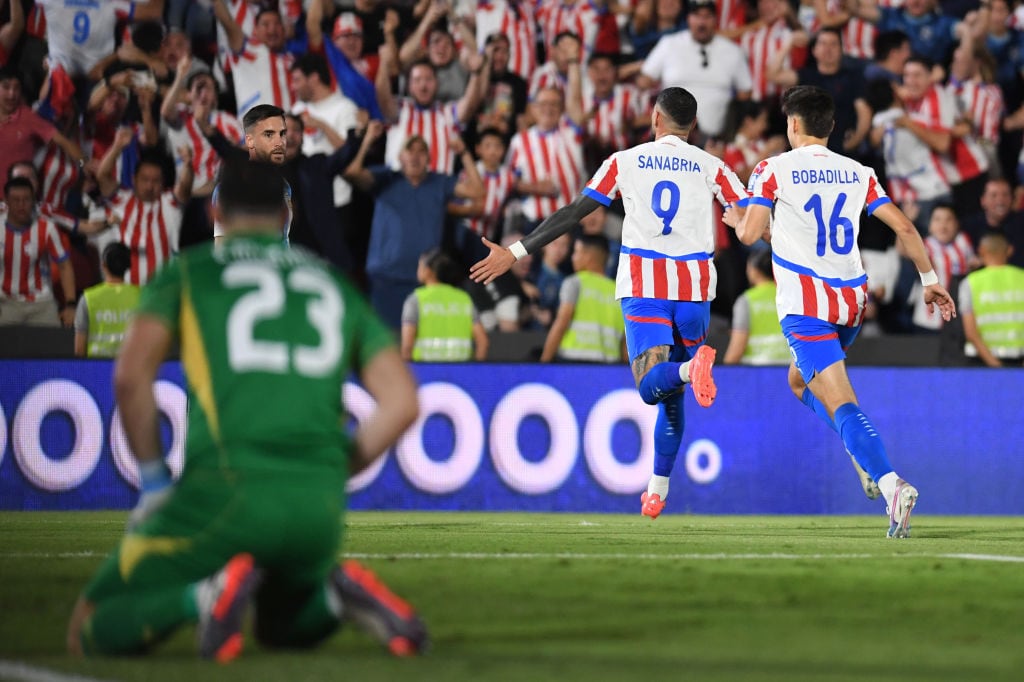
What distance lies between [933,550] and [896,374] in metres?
4.78

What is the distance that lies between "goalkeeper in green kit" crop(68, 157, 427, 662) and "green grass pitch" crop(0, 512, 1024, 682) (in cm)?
11

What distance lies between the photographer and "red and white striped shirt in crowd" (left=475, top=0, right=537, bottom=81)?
1532cm

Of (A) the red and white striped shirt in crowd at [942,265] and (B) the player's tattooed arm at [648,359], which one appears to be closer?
(B) the player's tattooed arm at [648,359]

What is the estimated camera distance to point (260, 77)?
14.5 m

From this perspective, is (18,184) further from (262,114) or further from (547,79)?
(262,114)

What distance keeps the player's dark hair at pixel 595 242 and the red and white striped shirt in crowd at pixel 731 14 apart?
3756 mm

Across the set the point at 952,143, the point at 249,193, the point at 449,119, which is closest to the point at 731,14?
the point at 952,143

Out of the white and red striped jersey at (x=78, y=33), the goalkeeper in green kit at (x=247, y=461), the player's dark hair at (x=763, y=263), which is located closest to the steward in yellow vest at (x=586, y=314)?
the player's dark hair at (x=763, y=263)

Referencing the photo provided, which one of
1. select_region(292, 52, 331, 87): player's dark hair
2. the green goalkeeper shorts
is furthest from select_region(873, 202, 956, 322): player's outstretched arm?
select_region(292, 52, 331, 87): player's dark hair

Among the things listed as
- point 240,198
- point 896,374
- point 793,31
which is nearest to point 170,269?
point 240,198

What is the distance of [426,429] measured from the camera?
12211 millimetres

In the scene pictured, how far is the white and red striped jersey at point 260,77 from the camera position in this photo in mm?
14453

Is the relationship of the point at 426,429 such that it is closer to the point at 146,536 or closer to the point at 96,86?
the point at 96,86

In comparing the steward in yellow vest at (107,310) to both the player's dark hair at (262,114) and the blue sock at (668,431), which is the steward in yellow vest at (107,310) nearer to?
the player's dark hair at (262,114)
